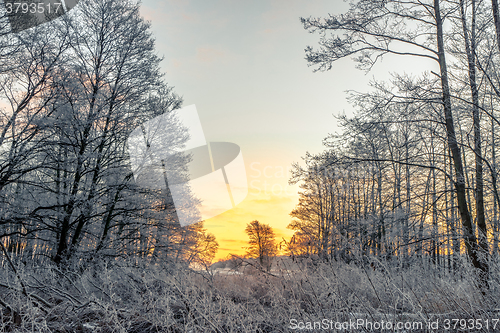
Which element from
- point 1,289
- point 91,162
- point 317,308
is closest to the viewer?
point 317,308

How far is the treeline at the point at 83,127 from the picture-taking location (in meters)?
8.22

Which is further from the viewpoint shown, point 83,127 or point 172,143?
point 172,143

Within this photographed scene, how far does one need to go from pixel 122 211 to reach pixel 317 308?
8.54 metres

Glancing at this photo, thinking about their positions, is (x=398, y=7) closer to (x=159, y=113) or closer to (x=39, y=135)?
(x=159, y=113)

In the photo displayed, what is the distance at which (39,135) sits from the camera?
28.4 ft

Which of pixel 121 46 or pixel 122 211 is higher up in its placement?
pixel 121 46

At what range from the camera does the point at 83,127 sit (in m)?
8.87

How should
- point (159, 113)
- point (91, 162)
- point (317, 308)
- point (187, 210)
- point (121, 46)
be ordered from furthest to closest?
point (187, 210), point (159, 113), point (121, 46), point (91, 162), point (317, 308)

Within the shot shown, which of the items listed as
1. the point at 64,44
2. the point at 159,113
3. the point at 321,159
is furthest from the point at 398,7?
the point at 64,44

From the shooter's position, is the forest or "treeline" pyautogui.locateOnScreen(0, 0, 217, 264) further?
"treeline" pyautogui.locateOnScreen(0, 0, 217, 264)

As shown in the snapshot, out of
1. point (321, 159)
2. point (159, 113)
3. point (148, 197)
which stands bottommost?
point (148, 197)

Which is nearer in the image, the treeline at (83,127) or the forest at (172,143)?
the forest at (172,143)

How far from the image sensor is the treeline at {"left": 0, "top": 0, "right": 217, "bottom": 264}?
822 cm

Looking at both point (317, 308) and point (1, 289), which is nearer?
point (317, 308)
